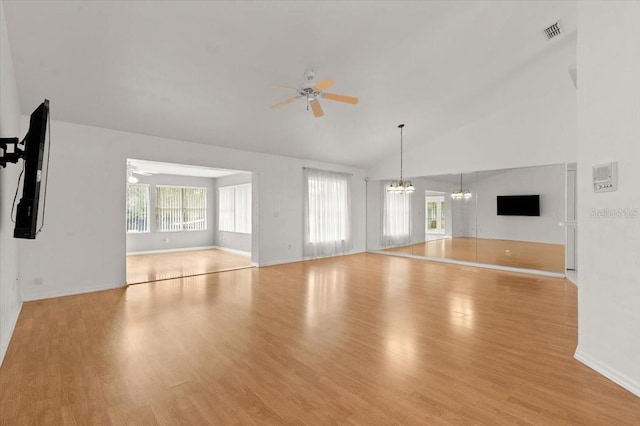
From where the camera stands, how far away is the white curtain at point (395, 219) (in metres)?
9.00

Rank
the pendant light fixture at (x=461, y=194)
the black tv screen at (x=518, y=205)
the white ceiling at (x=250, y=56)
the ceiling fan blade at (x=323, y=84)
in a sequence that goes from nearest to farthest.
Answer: the white ceiling at (x=250, y=56)
the ceiling fan blade at (x=323, y=84)
the black tv screen at (x=518, y=205)
the pendant light fixture at (x=461, y=194)

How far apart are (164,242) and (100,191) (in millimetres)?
5041

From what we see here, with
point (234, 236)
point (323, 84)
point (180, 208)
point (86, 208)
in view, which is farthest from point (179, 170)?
point (323, 84)

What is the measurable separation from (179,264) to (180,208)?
3330mm

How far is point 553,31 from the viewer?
4.21 metres

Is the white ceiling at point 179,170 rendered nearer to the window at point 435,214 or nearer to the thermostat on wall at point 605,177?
the window at point 435,214

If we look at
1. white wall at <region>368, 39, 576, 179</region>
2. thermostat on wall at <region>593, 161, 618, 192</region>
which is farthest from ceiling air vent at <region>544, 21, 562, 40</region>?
thermostat on wall at <region>593, 161, 618, 192</region>

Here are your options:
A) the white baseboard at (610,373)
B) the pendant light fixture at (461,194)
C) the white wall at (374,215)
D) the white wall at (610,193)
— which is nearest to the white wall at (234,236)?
the white wall at (374,215)

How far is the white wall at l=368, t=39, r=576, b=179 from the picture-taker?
548 centimetres

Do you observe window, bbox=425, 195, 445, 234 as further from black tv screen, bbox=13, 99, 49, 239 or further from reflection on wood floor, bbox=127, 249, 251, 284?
black tv screen, bbox=13, 99, 49, 239

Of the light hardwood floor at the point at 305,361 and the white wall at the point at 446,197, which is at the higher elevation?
the white wall at the point at 446,197

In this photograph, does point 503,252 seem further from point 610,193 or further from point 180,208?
point 180,208

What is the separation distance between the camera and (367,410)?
6.33 ft

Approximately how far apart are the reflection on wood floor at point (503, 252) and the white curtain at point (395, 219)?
0.95 meters
